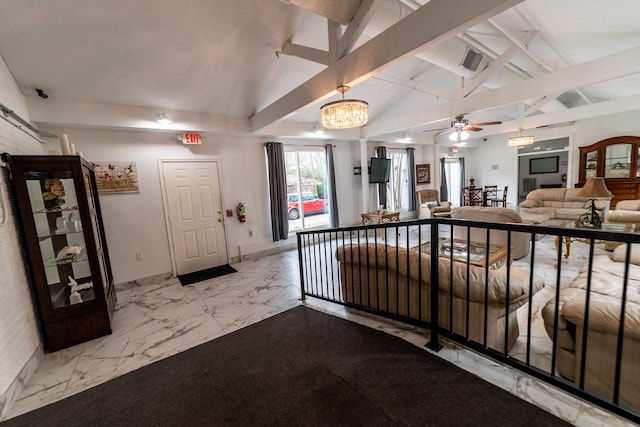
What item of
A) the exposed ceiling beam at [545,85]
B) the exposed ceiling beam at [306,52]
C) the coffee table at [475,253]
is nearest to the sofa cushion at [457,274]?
the coffee table at [475,253]

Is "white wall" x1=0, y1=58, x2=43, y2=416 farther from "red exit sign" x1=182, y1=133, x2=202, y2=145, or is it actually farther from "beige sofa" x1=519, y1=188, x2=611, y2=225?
"beige sofa" x1=519, y1=188, x2=611, y2=225

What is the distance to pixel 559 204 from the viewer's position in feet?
20.1

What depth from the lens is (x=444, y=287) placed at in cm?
195

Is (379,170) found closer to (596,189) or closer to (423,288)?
(596,189)

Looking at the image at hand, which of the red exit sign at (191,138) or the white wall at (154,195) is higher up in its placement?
the red exit sign at (191,138)

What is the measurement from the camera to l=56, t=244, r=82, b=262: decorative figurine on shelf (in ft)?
8.60

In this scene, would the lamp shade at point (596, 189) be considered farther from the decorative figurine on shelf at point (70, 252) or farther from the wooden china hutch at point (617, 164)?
the decorative figurine on shelf at point (70, 252)

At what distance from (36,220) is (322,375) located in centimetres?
298

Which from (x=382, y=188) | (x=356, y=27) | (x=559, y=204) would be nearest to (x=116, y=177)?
(x=356, y=27)

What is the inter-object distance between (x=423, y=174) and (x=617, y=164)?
474cm

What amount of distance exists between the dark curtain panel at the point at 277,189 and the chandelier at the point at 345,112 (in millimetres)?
2619

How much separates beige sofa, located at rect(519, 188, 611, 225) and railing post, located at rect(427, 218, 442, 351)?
479cm

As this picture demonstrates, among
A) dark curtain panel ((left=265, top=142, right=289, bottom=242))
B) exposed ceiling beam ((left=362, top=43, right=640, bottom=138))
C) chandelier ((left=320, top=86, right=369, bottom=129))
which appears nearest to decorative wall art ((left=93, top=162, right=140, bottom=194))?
dark curtain panel ((left=265, top=142, right=289, bottom=242))

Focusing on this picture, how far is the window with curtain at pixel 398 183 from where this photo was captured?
771cm
